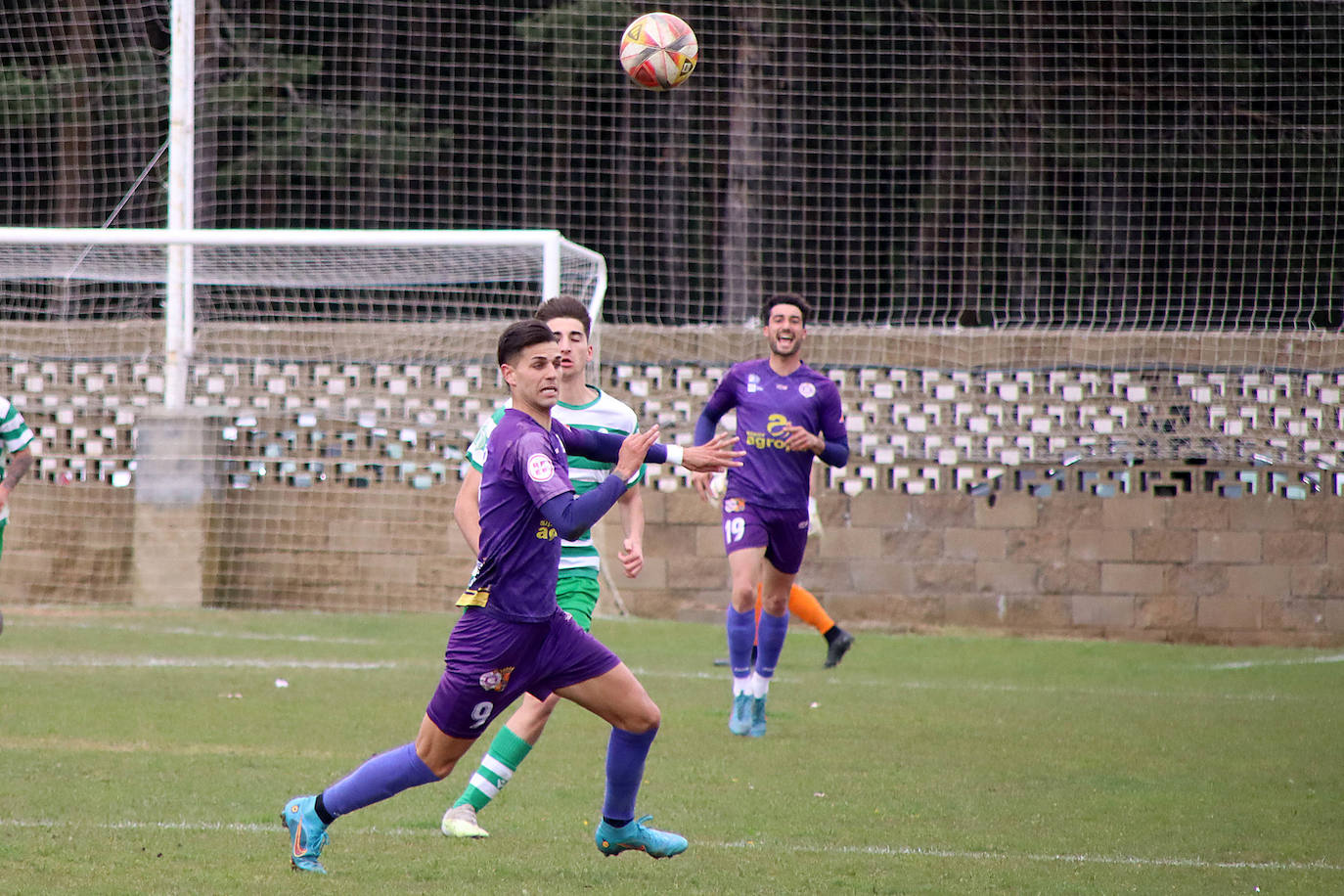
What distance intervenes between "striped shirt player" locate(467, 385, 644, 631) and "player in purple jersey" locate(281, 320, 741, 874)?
40.9 inches

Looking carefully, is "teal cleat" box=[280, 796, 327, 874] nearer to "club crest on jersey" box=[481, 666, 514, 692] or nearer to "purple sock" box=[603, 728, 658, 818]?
"club crest on jersey" box=[481, 666, 514, 692]

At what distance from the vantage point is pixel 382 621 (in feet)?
45.9

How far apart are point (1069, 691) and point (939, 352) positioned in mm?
4593

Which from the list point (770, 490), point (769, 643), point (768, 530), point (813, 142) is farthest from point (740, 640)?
point (813, 142)

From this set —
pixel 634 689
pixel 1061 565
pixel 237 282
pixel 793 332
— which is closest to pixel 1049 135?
pixel 1061 565

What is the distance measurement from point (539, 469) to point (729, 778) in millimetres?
2680

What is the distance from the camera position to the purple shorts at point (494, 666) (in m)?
4.66

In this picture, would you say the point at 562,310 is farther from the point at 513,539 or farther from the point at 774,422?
the point at 774,422

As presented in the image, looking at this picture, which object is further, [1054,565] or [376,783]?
[1054,565]

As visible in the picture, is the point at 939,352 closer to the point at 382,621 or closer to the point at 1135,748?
the point at 382,621

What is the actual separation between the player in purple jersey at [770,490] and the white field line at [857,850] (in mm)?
2693

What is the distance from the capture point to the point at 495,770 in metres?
5.57

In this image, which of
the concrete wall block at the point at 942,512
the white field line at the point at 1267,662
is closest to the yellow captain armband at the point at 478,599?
the white field line at the point at 1267,662

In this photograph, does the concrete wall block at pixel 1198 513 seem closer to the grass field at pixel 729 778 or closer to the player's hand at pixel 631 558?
the grass field at pixel 729 778
